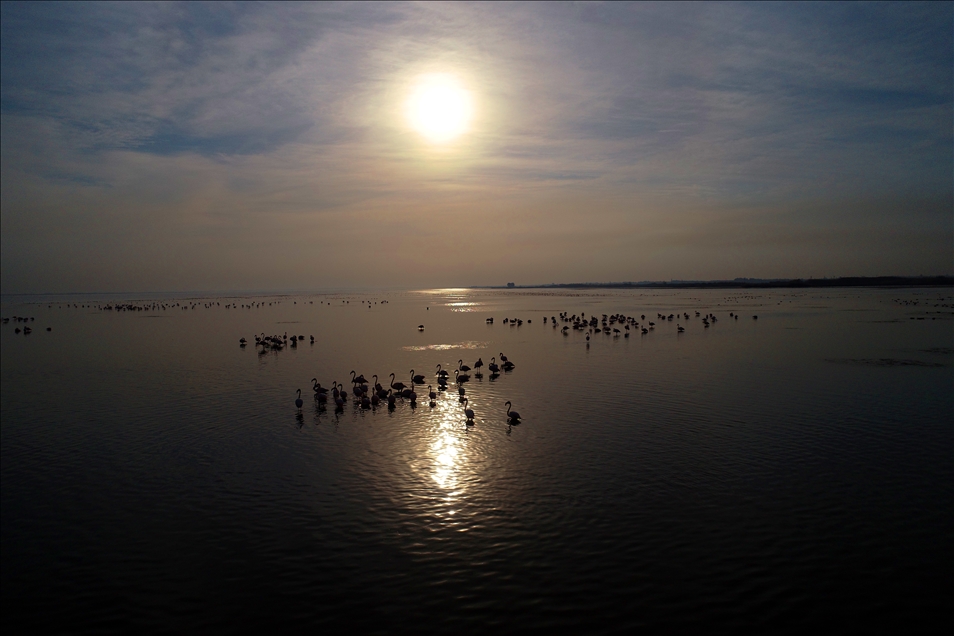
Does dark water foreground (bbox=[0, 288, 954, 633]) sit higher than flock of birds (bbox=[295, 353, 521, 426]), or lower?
lower

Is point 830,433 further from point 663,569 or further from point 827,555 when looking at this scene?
point 663,569

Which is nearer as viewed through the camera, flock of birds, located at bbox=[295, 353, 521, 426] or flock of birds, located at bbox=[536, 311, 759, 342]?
flock of birds, located at bbox=[295, 353, 521, 426]

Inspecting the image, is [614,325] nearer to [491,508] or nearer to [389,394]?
[389,394]

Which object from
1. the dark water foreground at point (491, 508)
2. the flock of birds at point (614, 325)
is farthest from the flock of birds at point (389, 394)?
the flock of birds at point (614, 325)

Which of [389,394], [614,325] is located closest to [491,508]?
[389,394]

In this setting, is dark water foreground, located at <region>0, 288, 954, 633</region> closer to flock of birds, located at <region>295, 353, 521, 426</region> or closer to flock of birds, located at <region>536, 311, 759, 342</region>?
flock of birds, located at <region>295, 353, 521, 426</region>

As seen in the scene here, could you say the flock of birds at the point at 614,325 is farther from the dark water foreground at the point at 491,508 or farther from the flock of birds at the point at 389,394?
the dark water foreground at the point at 491,508

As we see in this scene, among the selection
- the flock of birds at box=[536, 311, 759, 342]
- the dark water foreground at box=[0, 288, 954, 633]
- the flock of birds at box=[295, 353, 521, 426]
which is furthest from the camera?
the flock of birds at box=[536, 311, 759, 342]

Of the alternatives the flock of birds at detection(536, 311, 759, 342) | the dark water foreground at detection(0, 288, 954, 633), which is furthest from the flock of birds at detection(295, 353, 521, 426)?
the flock of birds at detection(536, 311, 759, 342)

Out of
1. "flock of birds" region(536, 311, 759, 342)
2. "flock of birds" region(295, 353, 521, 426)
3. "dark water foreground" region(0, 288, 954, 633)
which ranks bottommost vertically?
"dark water foreground" region(0, 288, 954, 633)
